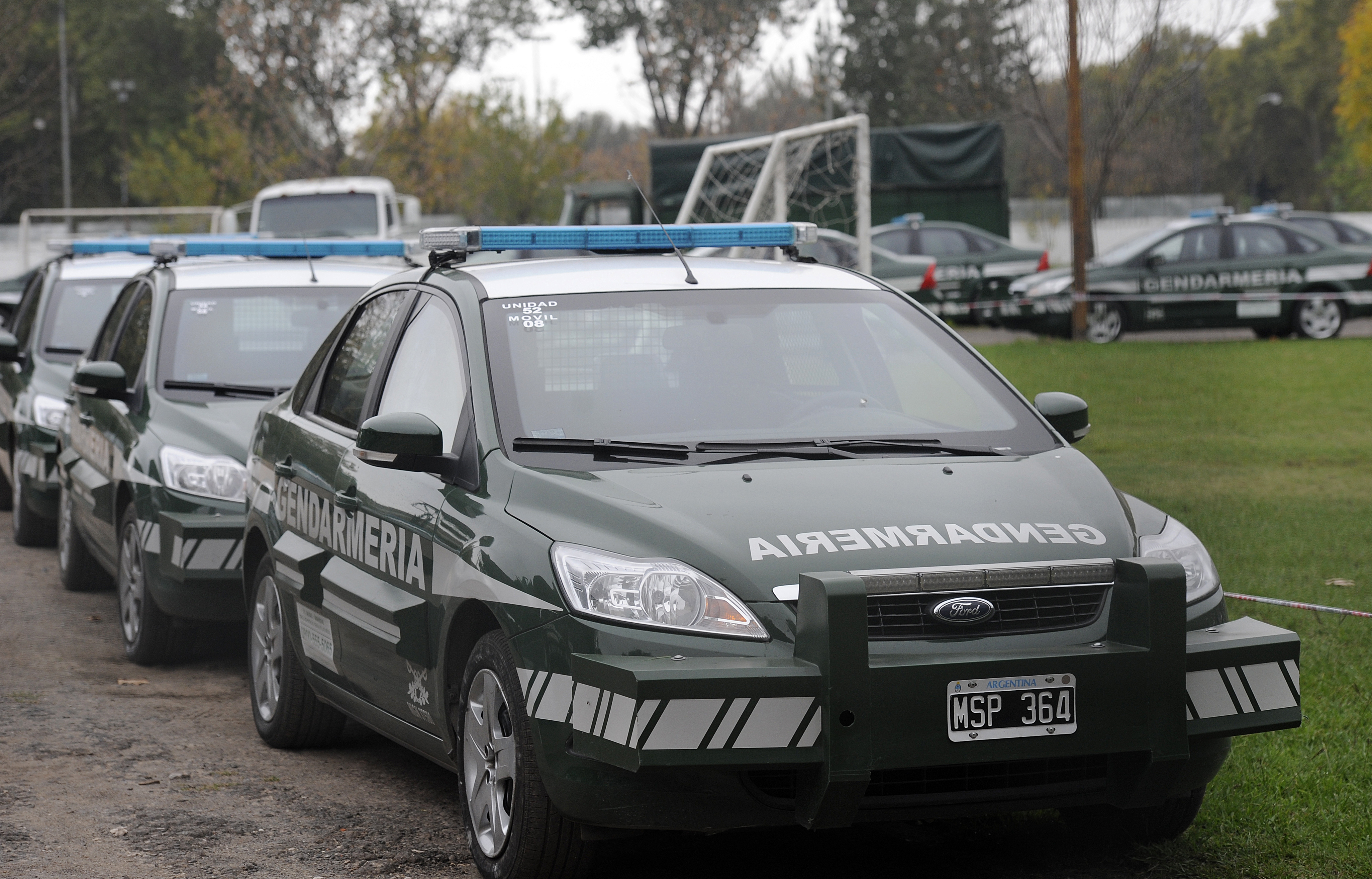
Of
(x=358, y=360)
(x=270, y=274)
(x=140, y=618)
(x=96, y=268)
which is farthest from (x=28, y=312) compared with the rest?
(x=358, y=360)

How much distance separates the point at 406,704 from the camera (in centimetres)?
481

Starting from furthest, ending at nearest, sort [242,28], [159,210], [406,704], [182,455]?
[242,28] → [159,210] → [182,455] → [406,704]

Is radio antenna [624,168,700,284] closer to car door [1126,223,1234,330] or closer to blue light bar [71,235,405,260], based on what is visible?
blue light bar [71,235,405,260]

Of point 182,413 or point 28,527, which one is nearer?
point 182,413

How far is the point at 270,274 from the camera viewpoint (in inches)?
344

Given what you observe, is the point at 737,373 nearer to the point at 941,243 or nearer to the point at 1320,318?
the point at 1320,318

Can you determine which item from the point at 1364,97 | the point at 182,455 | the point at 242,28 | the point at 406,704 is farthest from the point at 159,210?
the point at 1364,97

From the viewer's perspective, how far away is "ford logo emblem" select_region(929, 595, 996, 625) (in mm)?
3785

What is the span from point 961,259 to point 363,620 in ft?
70.5

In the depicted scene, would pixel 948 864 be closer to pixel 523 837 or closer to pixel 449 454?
pixel 523 837

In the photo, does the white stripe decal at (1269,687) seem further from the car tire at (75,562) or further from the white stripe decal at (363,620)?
the car tire at (75,562)

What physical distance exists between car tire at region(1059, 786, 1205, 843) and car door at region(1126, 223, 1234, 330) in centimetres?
1854

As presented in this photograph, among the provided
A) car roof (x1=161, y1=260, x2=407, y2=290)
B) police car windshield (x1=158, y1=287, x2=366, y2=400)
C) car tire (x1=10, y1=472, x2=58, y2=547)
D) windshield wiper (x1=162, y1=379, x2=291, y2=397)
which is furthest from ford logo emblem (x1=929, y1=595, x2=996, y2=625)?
car tire (x1=10, y1=472, x2=58, y2=547)

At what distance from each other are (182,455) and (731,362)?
3259 mm
